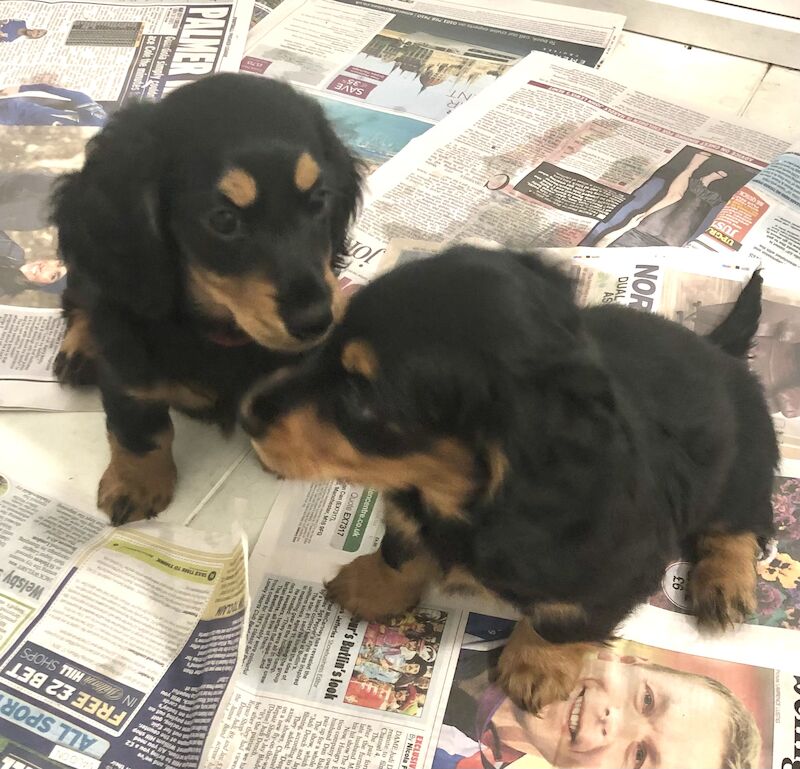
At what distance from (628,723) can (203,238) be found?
0.79m

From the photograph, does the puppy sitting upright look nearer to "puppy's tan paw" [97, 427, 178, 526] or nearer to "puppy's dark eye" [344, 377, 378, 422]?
"puppy's dark eye" [344, 377, 378, 422]

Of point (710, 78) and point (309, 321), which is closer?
point (309, 321)

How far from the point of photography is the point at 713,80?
2002mm

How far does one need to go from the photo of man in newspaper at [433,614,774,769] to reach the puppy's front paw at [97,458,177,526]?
51cm

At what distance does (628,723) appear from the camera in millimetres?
1041

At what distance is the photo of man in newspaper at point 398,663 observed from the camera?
1.06 metres

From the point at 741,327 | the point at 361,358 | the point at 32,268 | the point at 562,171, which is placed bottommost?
the point at 32,268

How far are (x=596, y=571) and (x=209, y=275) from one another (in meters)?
0.56

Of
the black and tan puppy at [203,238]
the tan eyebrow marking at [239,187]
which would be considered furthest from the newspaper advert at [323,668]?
the tan eyebrow marking at [239,187]

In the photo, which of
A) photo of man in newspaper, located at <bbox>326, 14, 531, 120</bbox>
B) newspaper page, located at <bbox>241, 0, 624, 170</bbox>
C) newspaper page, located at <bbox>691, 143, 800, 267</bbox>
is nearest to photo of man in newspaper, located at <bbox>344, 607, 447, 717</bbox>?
newspaper page, located at <bbox>691, 143, 800, 267</bbox>

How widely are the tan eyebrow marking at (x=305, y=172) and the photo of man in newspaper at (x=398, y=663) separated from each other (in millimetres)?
583

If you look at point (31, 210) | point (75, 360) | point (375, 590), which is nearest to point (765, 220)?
point (375, 590)

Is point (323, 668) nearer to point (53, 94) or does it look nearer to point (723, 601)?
point (723, 601)

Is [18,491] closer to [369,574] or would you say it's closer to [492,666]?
[369,574]
